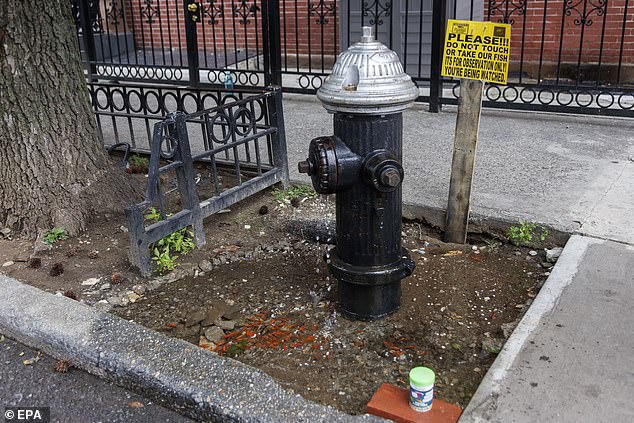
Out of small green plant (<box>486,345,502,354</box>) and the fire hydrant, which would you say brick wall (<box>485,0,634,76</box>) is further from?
small green plant (<box>486,345,502,354</box>)

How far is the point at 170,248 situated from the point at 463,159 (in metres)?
1.85

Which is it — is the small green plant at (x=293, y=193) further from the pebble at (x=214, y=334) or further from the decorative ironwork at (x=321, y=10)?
the decorative ironwork at (x=321, y=10)

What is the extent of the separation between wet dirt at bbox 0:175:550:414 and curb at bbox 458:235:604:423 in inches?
5.2

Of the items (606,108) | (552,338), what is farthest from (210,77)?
(552,338)

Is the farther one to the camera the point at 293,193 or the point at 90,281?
the point at 293,193

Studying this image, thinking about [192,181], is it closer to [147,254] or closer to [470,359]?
[147,254]

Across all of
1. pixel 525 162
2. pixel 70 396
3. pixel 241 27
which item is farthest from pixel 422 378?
pixel 241 27

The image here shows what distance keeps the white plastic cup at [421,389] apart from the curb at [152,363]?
14cm

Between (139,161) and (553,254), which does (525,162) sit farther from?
(139,161)

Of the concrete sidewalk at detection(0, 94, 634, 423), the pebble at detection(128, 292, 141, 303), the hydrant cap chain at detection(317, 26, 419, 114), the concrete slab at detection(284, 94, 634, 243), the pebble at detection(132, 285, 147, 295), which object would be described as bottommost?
the pebble at detection(128, 292, 141, 303)

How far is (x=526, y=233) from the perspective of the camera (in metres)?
3.85

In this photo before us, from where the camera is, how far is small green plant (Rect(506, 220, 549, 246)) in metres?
3.84

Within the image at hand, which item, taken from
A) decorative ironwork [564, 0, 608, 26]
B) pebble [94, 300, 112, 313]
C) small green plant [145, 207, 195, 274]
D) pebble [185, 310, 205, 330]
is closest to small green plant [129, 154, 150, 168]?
small green plant [145, 207, 195, 274]

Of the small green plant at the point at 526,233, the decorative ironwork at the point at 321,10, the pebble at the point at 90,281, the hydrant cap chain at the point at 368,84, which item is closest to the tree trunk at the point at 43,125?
the pebble at the point at 90,281
